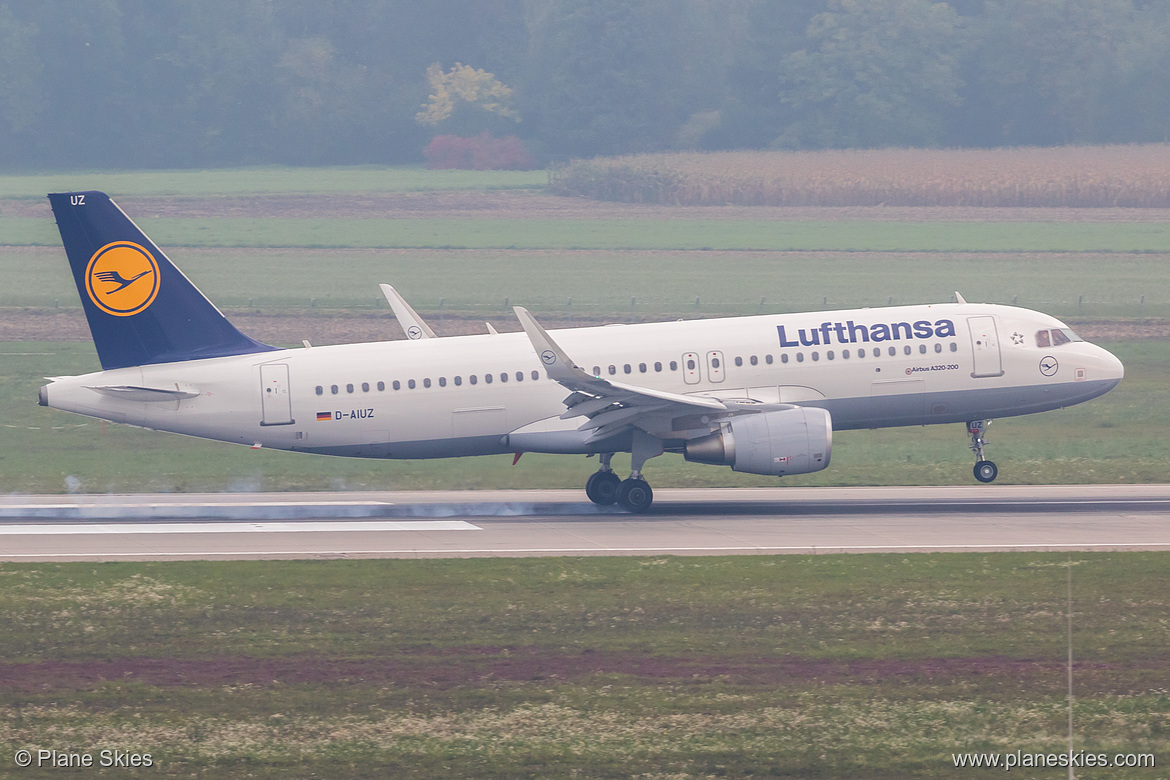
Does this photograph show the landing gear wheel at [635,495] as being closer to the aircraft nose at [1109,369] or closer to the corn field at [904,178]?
the aircraft nose at [1109,369]

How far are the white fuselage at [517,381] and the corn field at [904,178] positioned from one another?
5631 cm

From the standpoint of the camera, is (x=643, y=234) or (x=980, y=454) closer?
(x=980, y=454)

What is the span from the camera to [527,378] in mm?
33625

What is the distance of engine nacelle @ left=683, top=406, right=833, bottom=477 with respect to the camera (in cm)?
3166

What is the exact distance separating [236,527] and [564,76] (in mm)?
89233

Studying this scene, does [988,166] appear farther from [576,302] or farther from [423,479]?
[423,479]

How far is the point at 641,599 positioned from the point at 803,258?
59.3m

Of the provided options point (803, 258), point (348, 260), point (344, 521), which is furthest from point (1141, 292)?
point (344, 521)

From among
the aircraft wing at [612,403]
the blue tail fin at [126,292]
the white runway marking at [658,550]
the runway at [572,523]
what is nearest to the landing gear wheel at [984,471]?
the runway at [572,523]

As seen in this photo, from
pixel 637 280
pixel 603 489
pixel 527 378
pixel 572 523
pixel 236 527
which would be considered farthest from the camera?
pixel 637 280

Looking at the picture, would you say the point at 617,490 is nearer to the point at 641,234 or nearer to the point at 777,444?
the point at 777,444

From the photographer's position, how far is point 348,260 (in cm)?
8519

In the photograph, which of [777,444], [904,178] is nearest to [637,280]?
[904,178]

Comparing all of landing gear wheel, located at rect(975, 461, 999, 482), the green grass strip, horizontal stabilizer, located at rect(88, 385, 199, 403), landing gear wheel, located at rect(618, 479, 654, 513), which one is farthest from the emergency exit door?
the green grass strip
